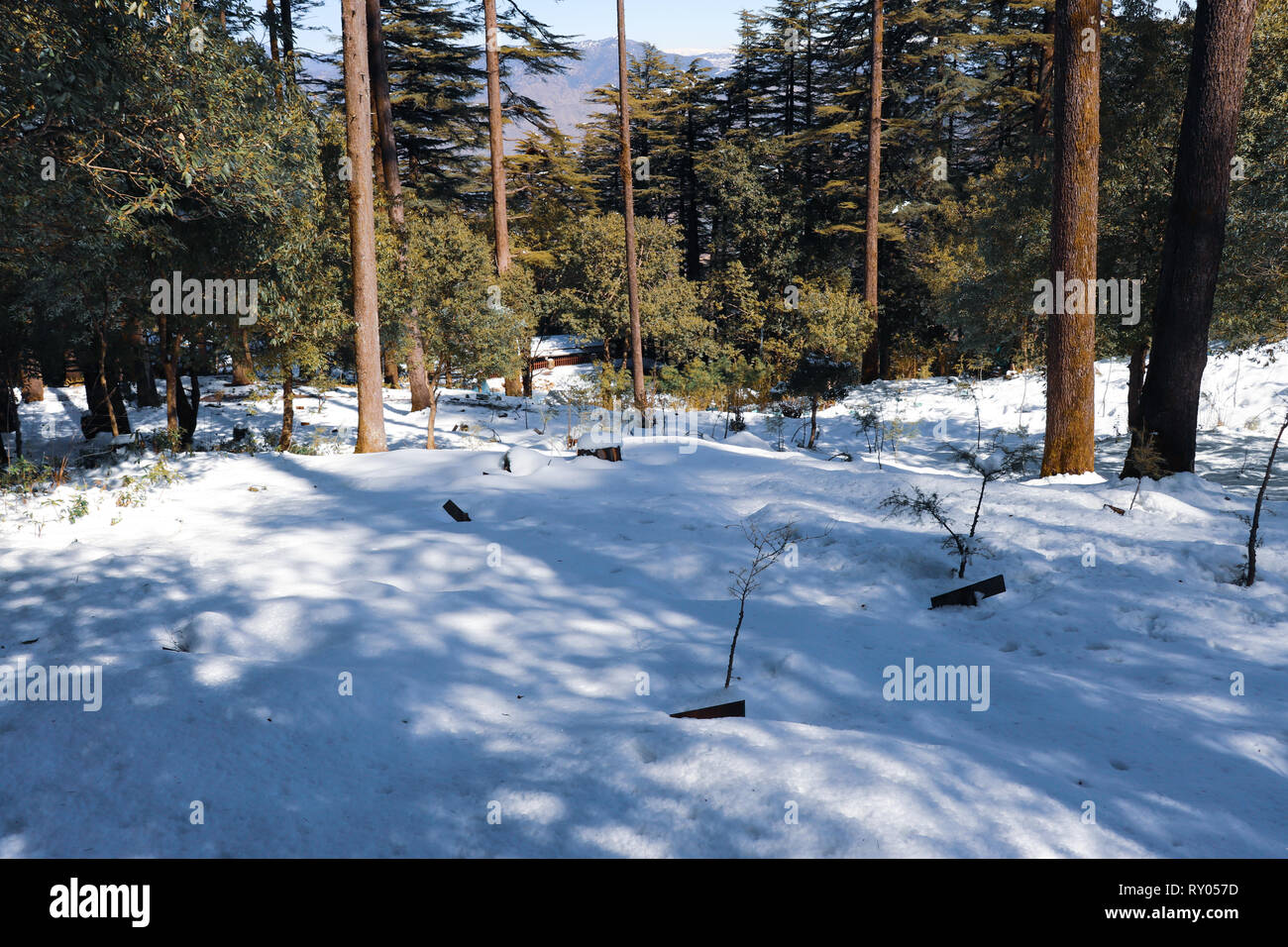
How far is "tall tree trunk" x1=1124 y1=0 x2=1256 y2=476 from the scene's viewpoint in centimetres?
756

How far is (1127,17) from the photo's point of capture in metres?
11.9

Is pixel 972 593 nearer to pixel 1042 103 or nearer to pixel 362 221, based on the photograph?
pixel 362 221

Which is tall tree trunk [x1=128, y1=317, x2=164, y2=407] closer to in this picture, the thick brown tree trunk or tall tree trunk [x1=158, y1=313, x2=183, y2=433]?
the thick brown tree trunk

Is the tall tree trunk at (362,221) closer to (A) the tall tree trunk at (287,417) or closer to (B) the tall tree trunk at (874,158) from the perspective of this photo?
(A) the tall tree trunk at (287,417)

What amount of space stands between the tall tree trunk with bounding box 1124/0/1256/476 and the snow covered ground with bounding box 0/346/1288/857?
96 centimetres

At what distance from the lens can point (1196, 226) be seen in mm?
7793

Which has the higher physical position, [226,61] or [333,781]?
[226,61]

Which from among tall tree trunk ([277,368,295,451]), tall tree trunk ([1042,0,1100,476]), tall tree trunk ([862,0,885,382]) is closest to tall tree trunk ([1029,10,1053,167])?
tall tree trunk ([862,0,885,382])

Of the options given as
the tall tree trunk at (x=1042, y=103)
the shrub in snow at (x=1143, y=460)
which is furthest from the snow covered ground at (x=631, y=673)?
the tall tree trunk at (x=1042, y=103)

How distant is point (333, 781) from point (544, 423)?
1442 cm
